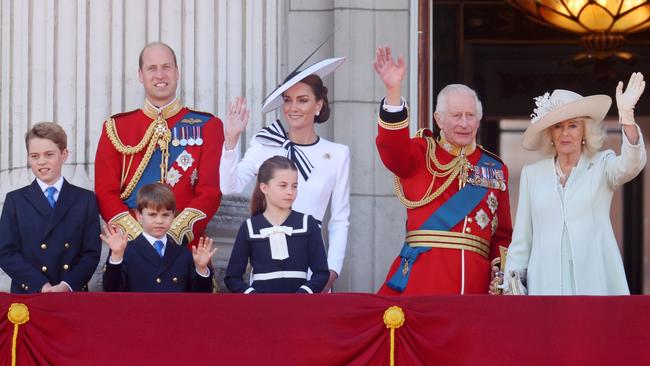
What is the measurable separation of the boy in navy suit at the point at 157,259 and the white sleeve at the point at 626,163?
176 centimetres

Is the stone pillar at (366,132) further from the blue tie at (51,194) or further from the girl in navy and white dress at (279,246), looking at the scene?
the blue tie at (51,194)

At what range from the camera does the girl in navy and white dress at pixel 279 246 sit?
8008mm

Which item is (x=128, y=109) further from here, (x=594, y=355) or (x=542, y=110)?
(x=594, y=355)

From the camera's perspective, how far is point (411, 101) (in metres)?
9.89

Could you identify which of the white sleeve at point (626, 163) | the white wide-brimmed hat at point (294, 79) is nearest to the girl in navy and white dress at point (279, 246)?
the white wide-brimmed hat at point (294, 79)

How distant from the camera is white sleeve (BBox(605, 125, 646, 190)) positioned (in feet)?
25.4

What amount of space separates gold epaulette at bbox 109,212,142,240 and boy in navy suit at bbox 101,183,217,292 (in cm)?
19

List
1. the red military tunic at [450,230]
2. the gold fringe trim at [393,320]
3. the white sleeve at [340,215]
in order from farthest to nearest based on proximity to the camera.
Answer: the white sleeve at [340,215] < the red military tunic at [450,230] < the gold fringe trim at [393,320]

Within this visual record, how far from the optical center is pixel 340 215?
859cm

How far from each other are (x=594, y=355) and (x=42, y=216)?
256 centimetres

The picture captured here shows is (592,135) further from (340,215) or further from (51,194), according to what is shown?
(51,194)

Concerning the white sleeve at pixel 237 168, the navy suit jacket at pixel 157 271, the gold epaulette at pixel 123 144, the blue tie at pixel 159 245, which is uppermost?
the gold epaulette at pixel 123 144

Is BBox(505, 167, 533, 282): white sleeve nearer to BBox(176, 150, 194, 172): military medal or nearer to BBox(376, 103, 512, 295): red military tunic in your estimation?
BBox(376, 103, 512, 295): red military tunic

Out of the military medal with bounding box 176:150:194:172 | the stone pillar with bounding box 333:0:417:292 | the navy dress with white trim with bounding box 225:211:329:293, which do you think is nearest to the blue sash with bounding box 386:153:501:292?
the navy dress with white trim with bounding box 225:211:329:293
